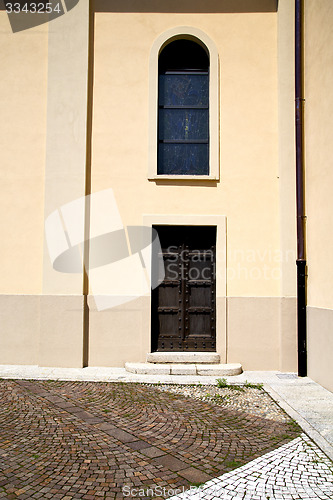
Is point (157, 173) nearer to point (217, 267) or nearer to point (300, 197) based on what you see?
point (217, 267)

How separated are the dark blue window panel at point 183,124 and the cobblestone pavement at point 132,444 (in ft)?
15.4

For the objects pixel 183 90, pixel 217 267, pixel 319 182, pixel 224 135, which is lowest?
pixel 217 267

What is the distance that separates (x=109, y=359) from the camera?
7.41 metres

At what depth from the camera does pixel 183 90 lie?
8.09 meters

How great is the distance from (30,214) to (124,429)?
15.1ft

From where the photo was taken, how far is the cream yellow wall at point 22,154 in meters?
7.61

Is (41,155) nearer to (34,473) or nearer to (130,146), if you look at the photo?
(130,146)

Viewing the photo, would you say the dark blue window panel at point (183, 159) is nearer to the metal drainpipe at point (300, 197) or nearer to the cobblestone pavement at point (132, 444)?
the metal drainpipe at point (300, 197)

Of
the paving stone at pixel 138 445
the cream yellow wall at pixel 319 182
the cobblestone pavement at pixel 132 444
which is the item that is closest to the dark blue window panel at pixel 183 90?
the cream yellow wall at pixel 319 182

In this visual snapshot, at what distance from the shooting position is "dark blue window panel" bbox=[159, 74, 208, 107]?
26.4ft

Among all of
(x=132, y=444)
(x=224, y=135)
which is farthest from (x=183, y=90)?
(x=132, y=444)

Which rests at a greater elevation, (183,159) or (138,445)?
(183,159)

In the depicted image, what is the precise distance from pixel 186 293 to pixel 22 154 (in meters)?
4.00

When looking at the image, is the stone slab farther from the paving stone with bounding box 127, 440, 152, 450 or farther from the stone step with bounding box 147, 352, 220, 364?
the paving stone with bounding box 127, 440, 152, 450
